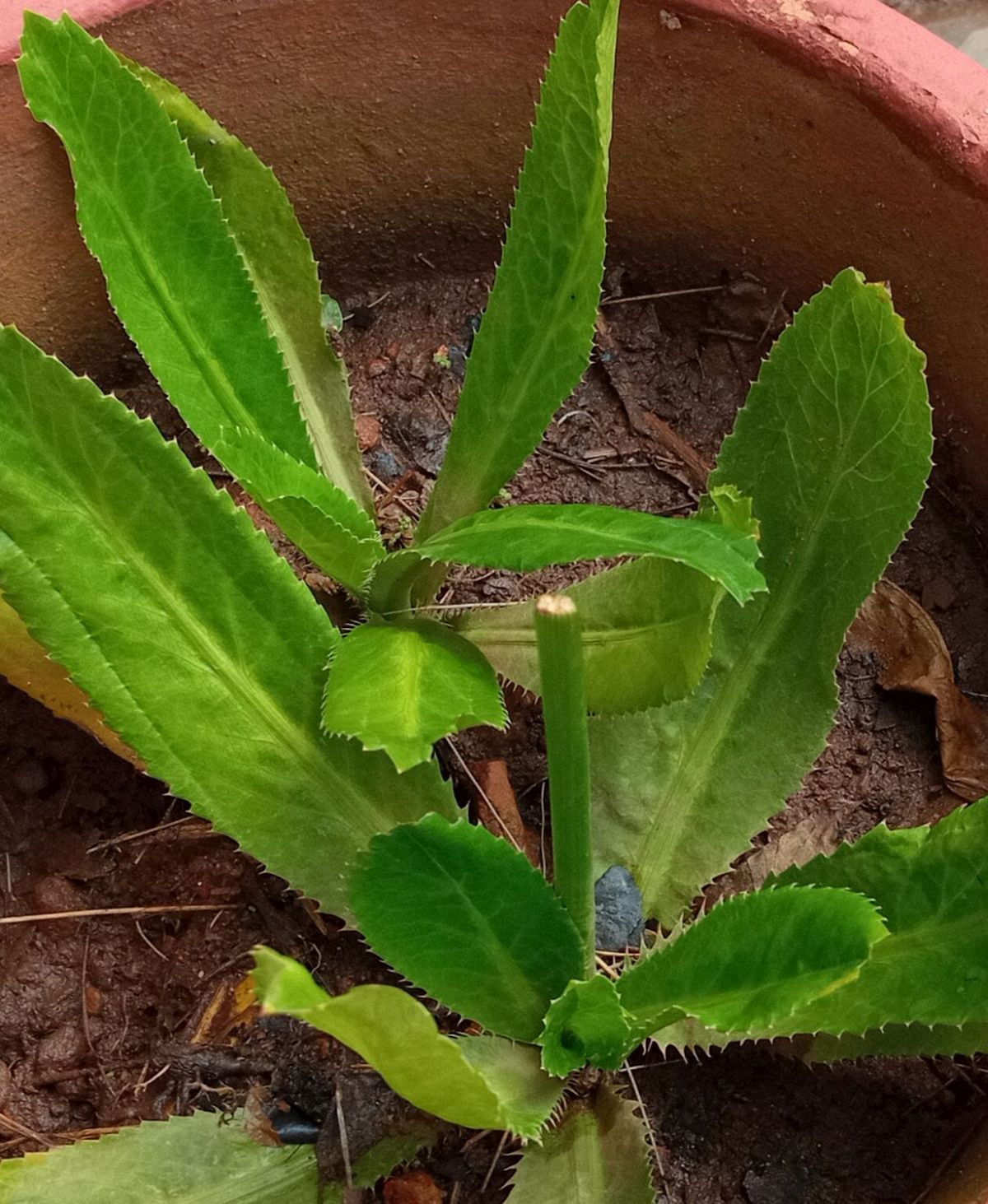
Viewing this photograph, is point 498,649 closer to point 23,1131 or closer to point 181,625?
point 181,625

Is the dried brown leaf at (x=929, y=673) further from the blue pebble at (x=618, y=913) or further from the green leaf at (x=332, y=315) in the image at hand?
the green leaf at (x=332, y=315)

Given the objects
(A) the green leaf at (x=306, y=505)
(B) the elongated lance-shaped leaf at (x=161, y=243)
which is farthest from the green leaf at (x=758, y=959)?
(B) the elongated lance-shaped leaf at (x=161, y=243)

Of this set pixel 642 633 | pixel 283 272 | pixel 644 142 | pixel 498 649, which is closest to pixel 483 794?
pixel 498 649

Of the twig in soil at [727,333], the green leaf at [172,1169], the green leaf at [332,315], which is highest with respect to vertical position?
the twig in soil at [727,333]

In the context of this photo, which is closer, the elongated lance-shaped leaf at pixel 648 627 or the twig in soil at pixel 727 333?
the elongated lance-shaped leaf at pixel 648 627

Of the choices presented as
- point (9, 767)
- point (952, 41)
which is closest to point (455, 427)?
point (9, 767)

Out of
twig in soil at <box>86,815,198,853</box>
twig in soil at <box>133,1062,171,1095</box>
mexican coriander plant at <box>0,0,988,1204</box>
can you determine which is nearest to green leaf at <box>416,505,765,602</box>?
mexican coriander plant at <box>0,0,988,1204</box>

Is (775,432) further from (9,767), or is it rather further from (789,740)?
(9,767)
